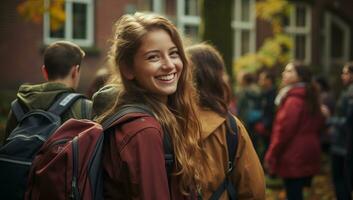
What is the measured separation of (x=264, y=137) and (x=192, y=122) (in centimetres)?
702

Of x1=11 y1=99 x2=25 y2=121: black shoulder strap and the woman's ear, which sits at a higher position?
the woman's ear

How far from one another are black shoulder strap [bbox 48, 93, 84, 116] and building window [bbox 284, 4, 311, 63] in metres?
20.0

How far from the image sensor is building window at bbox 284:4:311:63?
2288 cm

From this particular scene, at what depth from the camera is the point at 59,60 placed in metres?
3.62

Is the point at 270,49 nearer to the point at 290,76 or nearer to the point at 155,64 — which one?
the point at 290,76

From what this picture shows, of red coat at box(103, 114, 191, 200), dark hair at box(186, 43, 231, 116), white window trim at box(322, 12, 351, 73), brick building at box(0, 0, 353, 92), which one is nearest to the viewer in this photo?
red coat at box(103, 114, 191, 200)

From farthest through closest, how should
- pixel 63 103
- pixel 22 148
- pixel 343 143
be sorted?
1. pixel 343 143
2. pixel 63 103
3. pixel 22 148

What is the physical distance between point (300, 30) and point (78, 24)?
10.0 metres

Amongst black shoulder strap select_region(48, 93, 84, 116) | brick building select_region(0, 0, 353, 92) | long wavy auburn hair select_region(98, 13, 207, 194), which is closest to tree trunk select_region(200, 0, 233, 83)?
brick building select_region(0, 0, 353, 92)

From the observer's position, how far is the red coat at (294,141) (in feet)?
20.4

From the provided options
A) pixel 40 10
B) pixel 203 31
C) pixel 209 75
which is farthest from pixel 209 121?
pixel 40 10

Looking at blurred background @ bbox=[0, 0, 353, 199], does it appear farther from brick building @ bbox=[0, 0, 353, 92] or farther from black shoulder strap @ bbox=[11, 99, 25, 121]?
black shoulder strap @ bbox=[11, 99, 25, 121]

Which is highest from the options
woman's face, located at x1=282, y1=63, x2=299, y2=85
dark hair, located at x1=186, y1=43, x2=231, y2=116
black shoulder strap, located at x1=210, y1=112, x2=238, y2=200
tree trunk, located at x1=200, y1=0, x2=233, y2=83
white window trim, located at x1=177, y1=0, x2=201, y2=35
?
white window trim, located at x1=177, y1=0, x2=201, y2=35

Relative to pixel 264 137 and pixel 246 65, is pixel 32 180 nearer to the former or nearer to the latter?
pixel 264 137
